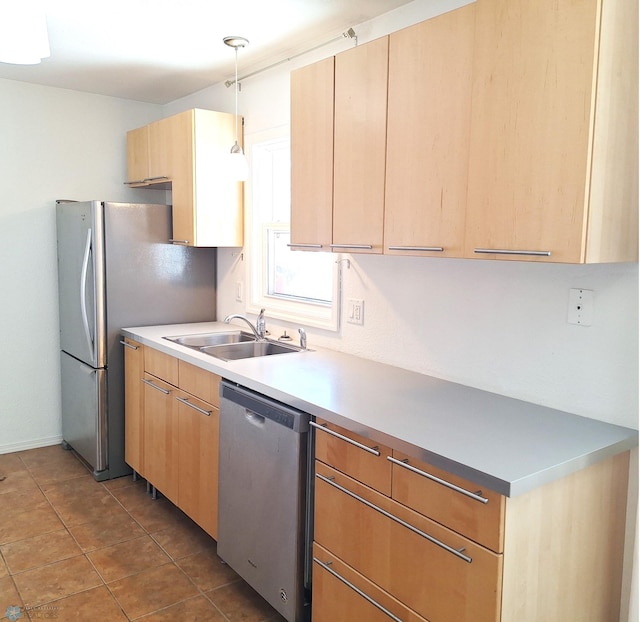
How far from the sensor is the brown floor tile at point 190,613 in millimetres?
2229

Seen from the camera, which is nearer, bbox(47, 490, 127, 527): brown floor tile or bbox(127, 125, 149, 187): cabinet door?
bbox(47, 490, 127, 527): brown floor tile

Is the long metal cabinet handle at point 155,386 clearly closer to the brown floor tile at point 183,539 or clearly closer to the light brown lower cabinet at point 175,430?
the light brown lower cabinet at point 175,430

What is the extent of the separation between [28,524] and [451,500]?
93.8 inches

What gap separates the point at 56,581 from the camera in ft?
8.04

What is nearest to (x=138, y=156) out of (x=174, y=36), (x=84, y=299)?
(x=84, y=299)

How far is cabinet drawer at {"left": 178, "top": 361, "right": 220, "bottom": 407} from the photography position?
8.32ft

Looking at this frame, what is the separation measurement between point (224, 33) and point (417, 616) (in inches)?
100

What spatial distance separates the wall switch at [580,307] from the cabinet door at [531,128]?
1.11ft

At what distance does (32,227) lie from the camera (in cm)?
385

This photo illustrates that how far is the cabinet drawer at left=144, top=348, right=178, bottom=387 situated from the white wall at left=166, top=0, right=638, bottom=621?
0.74 metres

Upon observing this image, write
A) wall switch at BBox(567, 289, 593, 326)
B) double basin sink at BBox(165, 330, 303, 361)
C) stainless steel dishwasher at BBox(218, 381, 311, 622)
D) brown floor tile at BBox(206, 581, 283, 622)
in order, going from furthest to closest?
double basin sink at BBox(165, 330, 303, 361) → brown floor tile at BBox(206, 581, 283, 622) → stainless steel dishwasher at BBox(218, 381, 311, 622) → wall switch at BBox(567, 289, 593, 326)

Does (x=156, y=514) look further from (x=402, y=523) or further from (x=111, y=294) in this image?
(x=402, y=523)

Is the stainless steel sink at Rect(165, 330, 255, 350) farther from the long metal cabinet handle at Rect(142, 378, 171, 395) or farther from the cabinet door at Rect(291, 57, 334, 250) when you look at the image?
the cabinet door at Rect(291, 57, 334, 250)

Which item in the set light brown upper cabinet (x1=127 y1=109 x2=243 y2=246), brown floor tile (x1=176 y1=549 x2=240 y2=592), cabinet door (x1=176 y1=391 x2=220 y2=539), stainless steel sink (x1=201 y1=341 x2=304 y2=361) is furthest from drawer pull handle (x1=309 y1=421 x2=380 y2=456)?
light brown upper cabinet (x1=127 y1=109 x2=243 y2=246)
